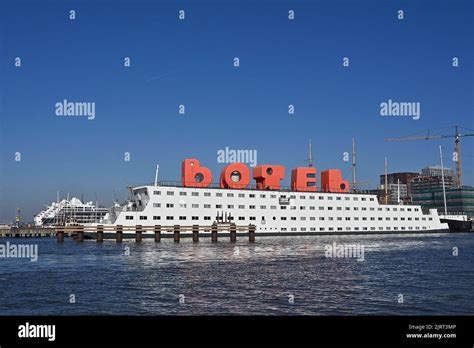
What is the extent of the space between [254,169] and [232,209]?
1155 centimetres

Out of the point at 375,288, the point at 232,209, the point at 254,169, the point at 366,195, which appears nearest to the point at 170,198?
the point at 232,209

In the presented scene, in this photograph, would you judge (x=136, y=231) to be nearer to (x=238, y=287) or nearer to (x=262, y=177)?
(x=262, y=177)

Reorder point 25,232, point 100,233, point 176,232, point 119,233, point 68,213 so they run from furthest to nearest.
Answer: point 68,213, point 25,232, point 176,232, point 100,233, point 119,233

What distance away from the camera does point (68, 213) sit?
166125 millimetres

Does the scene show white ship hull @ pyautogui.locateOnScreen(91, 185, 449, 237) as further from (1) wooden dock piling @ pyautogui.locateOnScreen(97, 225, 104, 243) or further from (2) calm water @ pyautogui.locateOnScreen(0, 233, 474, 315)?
(2) calm water @ pyautogui.locateOnScreen(0, 233, 474, 315)

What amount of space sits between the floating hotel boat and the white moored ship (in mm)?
93589


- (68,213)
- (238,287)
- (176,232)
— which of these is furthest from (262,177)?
(68,213)

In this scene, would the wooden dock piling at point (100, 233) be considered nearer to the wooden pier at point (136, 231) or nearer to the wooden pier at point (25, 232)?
the wooden pier at point (136, 231)

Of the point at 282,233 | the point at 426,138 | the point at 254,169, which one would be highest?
the point at 426,138

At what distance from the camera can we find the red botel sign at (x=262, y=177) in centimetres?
8199

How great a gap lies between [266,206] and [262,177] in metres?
6.45

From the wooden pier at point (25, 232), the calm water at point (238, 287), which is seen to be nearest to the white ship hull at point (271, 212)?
the calm water at point (238, 287)
